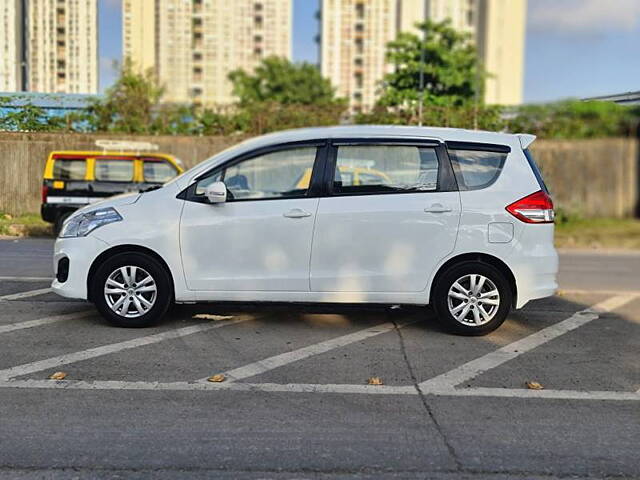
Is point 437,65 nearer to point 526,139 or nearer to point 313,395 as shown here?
point 526,139

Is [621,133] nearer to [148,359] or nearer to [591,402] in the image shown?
[591,402]

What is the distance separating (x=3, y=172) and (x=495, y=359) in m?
8.49

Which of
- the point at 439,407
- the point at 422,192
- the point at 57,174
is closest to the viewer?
the point at 439,407

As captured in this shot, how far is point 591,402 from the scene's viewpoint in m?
5.07

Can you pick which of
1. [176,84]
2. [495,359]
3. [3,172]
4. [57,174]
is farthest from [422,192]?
[176,84]

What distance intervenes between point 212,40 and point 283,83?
25723mm

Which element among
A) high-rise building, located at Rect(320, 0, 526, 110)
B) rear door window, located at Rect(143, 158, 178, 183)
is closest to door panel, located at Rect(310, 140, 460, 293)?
rear door window, located at Rect(143, 158, 178, 183)

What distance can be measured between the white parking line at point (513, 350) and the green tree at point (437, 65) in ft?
73.5

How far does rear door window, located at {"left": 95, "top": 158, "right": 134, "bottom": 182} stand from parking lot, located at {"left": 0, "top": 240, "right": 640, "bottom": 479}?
22.1ft

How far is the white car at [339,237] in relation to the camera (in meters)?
6.69

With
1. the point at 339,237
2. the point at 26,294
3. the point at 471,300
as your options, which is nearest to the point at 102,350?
the point at 339,237

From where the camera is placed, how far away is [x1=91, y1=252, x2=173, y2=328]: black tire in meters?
6.71

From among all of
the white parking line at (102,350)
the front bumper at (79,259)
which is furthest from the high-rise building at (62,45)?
the white parking line at (102,350)

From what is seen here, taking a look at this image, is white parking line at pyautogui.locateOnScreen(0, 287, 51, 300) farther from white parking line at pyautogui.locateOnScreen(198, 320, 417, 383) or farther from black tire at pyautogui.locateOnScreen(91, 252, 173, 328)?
white parking line at pyautogui.locateOnScreen(198, 320, 417, 383)
